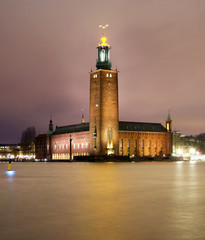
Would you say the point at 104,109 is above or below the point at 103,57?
below

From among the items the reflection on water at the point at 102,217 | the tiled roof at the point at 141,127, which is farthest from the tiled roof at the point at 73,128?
the reflection on water at the point at 102,217

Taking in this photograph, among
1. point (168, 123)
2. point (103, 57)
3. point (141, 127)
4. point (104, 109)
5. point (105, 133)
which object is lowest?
point (105, 133)

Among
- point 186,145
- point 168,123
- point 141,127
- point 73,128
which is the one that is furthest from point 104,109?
point 186,145

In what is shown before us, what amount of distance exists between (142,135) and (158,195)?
99161 millimetres

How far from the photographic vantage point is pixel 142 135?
111 m

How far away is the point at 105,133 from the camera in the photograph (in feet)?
307

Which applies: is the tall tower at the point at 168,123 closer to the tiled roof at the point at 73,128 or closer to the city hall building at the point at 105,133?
the city hall building at the point at 105,133

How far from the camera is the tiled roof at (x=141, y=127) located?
10994 cm

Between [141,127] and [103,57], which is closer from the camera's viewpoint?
[103,57]

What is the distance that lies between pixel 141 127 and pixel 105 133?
2412 centimetres

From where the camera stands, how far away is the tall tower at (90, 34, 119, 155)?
92875 millimetres

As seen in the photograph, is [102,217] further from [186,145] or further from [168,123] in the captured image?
[186,145]

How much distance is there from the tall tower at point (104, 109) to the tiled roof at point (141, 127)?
13.7 meters

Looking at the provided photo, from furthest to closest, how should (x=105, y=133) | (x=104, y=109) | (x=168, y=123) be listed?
(x=168, y=123)
(x=104, y=109)
(x=105, y=133)
